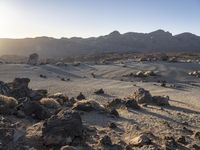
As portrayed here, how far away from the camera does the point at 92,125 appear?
18.8 metres

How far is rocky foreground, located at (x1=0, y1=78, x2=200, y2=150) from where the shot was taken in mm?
14859

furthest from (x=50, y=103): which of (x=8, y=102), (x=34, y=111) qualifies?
(x=34, y=111)

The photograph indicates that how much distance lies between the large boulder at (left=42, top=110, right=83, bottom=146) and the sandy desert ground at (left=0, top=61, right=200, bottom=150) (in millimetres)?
883

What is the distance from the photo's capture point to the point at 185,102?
1173 inches

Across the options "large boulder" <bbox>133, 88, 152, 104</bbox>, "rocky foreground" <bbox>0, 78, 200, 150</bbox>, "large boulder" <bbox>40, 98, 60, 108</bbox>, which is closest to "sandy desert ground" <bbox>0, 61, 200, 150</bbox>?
"rocky foreground" <bbox>0, 78, 200, 150</bbox>

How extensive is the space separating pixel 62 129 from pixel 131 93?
64.4 feet

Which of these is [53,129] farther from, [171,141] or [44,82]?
[44,82]

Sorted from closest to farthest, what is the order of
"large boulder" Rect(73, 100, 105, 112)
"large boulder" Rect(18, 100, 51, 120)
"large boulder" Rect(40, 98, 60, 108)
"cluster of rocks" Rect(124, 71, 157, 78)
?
"large boulder" Rect(18, 100, 51, 120) < "large boulder" Rect(73, 100, 105, 112) < "large boulder" Rect(40, 98, 60, 108) < "cluster of rocks" Rect(124, 71, 157, 78)

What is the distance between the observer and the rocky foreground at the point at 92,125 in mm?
14859

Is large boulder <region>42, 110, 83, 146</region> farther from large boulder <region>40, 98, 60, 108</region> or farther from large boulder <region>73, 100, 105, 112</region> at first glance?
large boulder <region>40, 98, 60, 108</region>

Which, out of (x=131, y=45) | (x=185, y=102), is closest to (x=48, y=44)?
(x=131, y=45)

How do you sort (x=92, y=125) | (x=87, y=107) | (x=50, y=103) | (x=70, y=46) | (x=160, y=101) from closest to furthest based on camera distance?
(x=92, y=125), (x=87, y=107), (x=50, y=103), (x=160, y=101), (x=70, y=46)

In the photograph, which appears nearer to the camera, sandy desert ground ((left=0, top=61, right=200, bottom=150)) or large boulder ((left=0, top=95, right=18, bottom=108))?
sandy desert ground ((left=0, top=61, right=200, bottom=150))

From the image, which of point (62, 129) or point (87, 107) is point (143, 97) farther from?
point (62, 129)
